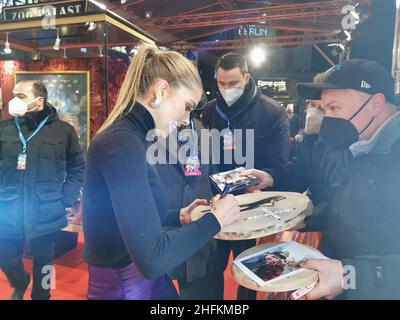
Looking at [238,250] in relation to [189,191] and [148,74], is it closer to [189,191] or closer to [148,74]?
[189,191]

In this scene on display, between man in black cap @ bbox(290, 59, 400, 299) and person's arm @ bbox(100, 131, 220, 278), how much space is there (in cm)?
60

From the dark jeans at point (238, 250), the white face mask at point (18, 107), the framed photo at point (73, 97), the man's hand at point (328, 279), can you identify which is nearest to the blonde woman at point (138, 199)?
the man's hand at point (328, 279)

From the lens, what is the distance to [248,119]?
231cm

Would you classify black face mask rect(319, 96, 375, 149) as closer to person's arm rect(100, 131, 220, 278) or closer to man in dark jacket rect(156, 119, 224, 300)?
man in dark jacket rect(156, 119, 224, 300)

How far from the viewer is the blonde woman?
36.7 inches

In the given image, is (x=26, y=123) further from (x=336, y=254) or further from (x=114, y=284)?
(x=336, y=254)

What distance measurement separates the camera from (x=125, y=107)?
1092 mm

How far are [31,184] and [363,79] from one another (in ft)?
7.10

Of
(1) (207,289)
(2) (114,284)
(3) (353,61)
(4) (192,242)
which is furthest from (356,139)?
(1) (207,289)

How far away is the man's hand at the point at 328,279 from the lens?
1192mm

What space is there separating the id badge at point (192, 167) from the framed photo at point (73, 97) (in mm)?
1641

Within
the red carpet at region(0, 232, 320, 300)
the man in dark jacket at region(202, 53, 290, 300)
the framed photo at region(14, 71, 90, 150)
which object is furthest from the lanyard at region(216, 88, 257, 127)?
the framed photo at region(14, 71, 90, 150)

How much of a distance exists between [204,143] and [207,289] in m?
0.95

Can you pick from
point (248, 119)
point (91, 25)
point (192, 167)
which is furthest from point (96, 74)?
point (192, 167)
